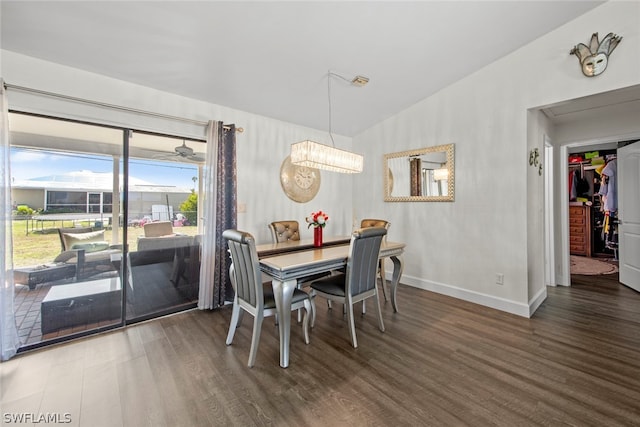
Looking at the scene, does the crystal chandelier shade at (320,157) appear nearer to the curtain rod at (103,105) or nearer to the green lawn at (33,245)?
the curtain rod at (103,105)

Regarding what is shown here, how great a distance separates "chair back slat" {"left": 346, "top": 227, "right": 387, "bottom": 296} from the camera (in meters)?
2.37

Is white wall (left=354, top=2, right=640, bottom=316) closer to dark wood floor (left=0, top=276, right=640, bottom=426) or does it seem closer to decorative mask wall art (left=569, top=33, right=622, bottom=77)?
decorative mask wall art (left=569, top=33, right=622, bottom=77)

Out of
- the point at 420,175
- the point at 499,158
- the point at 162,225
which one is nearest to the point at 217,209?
the point at 162,225

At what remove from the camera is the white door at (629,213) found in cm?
365

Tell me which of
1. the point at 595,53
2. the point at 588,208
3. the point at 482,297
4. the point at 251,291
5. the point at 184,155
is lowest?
the point at 482,297

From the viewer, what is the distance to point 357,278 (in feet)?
8.16

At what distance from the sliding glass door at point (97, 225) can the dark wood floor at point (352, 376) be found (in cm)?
37

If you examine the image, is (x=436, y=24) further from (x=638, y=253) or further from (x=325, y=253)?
(x=638, y=253)

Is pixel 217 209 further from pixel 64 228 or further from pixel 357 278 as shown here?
pixel 357 278

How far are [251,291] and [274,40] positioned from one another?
87.7 inches

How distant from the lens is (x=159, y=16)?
2.04 m

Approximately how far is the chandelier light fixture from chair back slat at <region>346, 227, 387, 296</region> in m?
0.84

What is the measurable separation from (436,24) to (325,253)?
2.40 metres

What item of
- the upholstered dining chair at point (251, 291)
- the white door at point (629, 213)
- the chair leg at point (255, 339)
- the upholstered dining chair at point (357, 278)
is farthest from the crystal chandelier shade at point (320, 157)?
the white door at point (629, 213)
